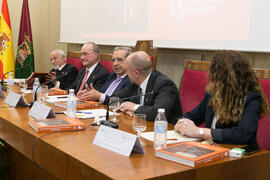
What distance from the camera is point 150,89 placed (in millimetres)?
2727

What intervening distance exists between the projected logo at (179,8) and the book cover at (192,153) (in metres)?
2.09

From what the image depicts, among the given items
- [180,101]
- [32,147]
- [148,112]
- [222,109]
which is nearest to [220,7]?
[180,101]

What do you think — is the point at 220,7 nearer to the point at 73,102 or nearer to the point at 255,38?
the point at 255,38

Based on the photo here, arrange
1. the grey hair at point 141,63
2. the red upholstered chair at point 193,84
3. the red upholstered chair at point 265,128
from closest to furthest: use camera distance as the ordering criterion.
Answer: the red upholstered chair at point 265,128 → the red upholstered chair at point 193,84 → the grey hair at point 141,63

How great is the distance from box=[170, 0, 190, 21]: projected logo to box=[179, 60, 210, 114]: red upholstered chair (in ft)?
2.88

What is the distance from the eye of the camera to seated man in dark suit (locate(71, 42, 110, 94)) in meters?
3.86

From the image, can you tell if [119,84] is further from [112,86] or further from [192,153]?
[192,153]

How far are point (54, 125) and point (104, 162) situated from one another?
2.06ft

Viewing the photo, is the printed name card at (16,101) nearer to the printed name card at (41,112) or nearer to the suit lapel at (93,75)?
the printed name card at (41,112)

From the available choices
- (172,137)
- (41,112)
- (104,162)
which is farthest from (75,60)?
(104,162)

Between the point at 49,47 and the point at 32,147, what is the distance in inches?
200

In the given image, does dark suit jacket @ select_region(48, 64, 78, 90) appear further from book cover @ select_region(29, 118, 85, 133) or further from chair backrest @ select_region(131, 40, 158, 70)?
book cover @ select_region(29, 118, 85, 133)

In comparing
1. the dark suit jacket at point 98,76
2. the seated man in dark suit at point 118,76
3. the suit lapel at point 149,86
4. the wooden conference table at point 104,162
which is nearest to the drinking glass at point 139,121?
the wooden conference table at point 104,162

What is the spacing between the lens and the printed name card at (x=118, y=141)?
1.52 meters
